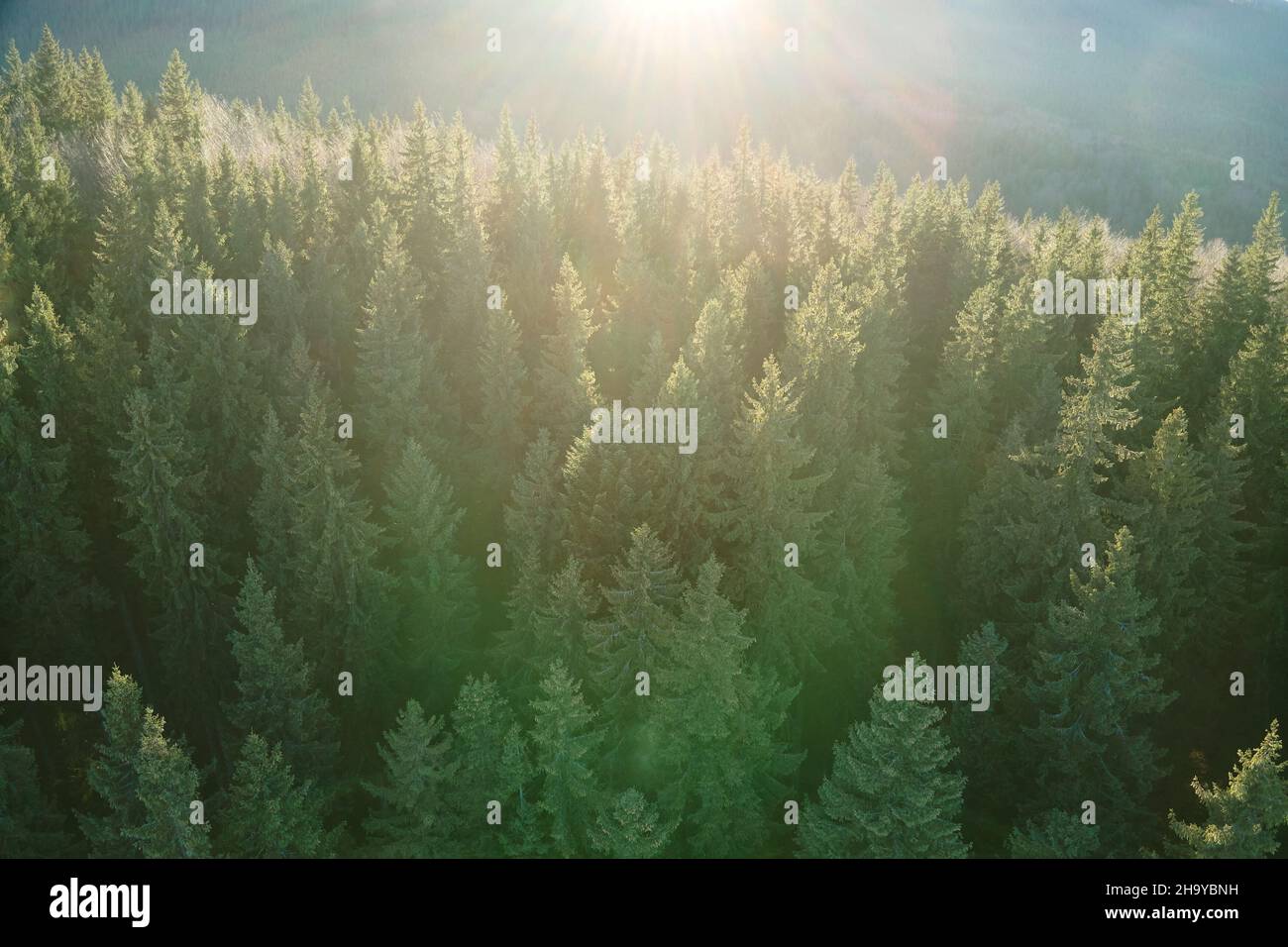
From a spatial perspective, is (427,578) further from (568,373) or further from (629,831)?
(629,831)

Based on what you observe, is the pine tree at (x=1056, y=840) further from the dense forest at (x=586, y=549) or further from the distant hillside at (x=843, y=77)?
the distant hillside at (x=843, y=77)

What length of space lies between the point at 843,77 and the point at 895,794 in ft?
547

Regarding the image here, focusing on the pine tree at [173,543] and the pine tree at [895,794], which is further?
the pine tree at [173,543]

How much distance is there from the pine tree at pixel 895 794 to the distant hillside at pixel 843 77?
10484 centimetres

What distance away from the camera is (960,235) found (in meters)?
55.6

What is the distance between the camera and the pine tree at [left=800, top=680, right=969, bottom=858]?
23.1 metres

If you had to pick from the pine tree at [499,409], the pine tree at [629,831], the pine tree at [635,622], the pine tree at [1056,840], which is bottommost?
the pine tree at [1056,840]

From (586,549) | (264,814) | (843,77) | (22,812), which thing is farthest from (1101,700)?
(843,77)

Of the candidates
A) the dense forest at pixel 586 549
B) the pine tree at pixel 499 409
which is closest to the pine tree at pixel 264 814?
the dense forest at pixel 586 549

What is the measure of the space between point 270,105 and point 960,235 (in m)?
98.6

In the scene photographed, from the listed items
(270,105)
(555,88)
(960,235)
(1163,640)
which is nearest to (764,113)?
(555,88)

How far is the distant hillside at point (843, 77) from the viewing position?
12256cm

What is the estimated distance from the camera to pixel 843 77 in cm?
16438

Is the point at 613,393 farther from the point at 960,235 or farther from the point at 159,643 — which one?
the point at 960,235
